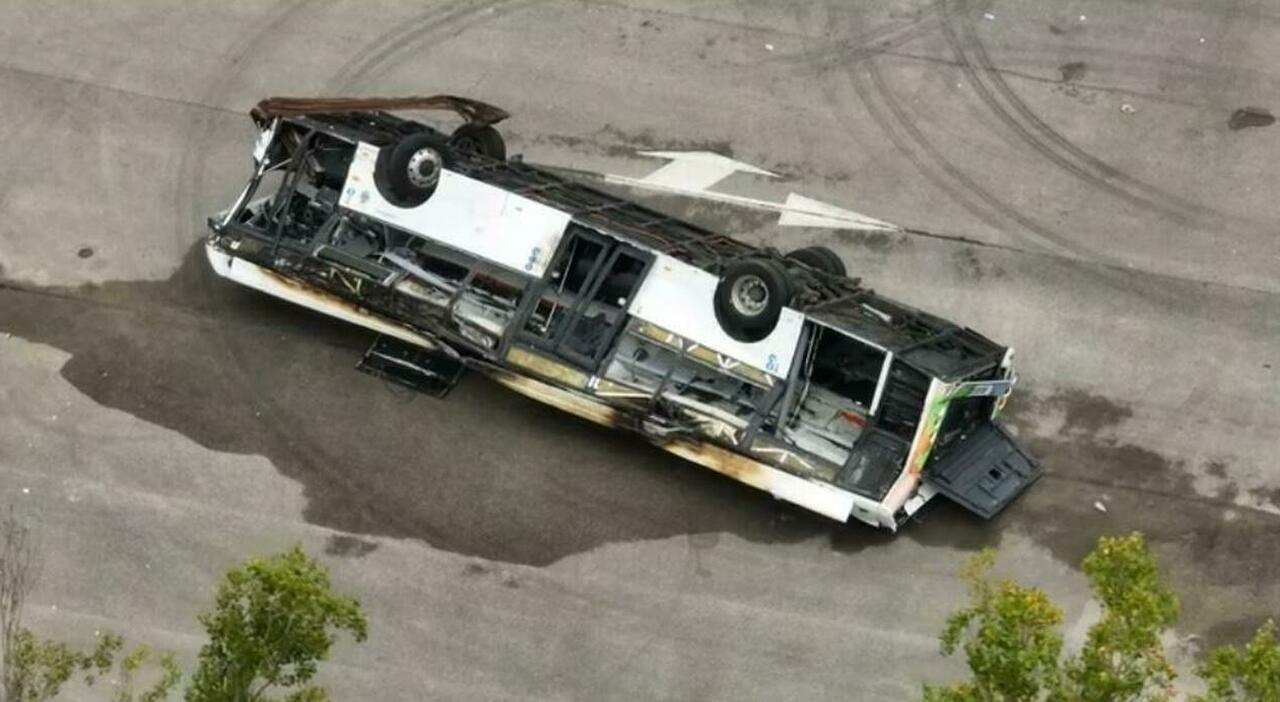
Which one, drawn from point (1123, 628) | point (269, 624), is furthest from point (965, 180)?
point (269, 624)

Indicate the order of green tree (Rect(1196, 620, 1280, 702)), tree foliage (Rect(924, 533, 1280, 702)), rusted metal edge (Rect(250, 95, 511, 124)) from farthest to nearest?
rusted metal edge (Rect(250, 95, 511, 124)) < tree foliage (Rect(924, 533, 1280, 702)) < green tree (Rect(1196, 620, 1280, 702))

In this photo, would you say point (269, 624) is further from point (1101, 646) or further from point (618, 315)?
point (618, 315)

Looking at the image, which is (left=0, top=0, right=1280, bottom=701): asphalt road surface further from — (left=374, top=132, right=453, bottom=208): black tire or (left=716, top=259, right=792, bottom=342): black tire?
(left=374, top=132, right=453, bottom=208): black tire

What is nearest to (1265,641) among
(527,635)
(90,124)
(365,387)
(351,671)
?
(527,635)

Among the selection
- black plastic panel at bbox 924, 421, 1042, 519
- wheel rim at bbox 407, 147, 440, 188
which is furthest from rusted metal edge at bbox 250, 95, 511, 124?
black plastic panel at bbox 924, 421, 1042, 519

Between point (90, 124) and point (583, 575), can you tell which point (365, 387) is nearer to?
point (583, 575)

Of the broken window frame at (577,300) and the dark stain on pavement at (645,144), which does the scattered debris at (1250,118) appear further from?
the broken window frame at (577,300)
